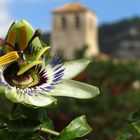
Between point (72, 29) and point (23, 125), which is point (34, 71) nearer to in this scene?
point (23, 125)

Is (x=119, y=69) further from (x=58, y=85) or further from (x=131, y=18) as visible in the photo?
(x=131, y=18)

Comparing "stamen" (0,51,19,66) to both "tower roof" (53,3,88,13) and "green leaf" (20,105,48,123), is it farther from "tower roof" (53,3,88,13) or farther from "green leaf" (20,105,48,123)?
"tower roof" (53,3,88,13)

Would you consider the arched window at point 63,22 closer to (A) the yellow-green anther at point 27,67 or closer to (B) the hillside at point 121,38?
(B) the hillside at point 121,38

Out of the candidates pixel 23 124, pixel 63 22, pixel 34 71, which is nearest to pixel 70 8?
pixel 63 22

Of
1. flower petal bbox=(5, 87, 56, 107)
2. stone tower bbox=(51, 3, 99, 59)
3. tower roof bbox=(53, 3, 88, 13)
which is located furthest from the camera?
tower roof bbox=(53, 3, 88, 13)

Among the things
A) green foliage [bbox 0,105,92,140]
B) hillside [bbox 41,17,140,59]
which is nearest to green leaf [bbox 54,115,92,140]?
green foliage [bbox 0,105,92,140]

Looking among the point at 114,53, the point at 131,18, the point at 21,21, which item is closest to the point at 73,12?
the point at 114,53
